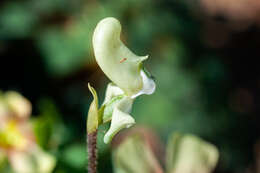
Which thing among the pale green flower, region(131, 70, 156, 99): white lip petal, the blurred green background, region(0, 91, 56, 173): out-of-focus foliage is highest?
the pale green flower

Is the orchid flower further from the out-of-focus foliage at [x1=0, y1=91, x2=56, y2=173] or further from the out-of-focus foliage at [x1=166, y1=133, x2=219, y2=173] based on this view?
the out-of-focus foliage at [x1=0, y1=91, x2=56, y2=173]

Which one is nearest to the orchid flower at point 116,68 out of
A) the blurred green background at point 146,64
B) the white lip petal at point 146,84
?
the white lip petal at point 146,84

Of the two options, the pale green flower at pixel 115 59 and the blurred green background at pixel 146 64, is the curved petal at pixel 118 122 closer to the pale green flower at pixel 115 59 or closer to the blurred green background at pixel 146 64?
the pale green flower at pixel 115 59

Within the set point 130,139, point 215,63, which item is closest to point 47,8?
point 215,63

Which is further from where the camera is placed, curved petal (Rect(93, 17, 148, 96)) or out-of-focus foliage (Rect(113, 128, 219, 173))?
out-of-focus foliage (Rect(113, 128, 219, 173))

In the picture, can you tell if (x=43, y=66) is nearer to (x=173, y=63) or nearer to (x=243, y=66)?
(x=173, y=63)

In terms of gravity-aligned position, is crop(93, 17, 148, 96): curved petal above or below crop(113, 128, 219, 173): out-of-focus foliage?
above

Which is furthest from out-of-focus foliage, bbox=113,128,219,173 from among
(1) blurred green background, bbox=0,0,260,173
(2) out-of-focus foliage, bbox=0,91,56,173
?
(1) blurred green background, bbox=0,0,260,173

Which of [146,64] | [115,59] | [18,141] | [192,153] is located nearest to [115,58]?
[115,59]

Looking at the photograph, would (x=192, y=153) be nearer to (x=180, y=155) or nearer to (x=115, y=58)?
(x=180, y=155)

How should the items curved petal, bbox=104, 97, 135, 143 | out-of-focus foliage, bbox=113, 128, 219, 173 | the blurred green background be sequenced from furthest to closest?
the blurred green background < out-of-focus foliage, bbox=113, 128, 219, 173 < curved petal, bbox=104, 97, 135, 143
